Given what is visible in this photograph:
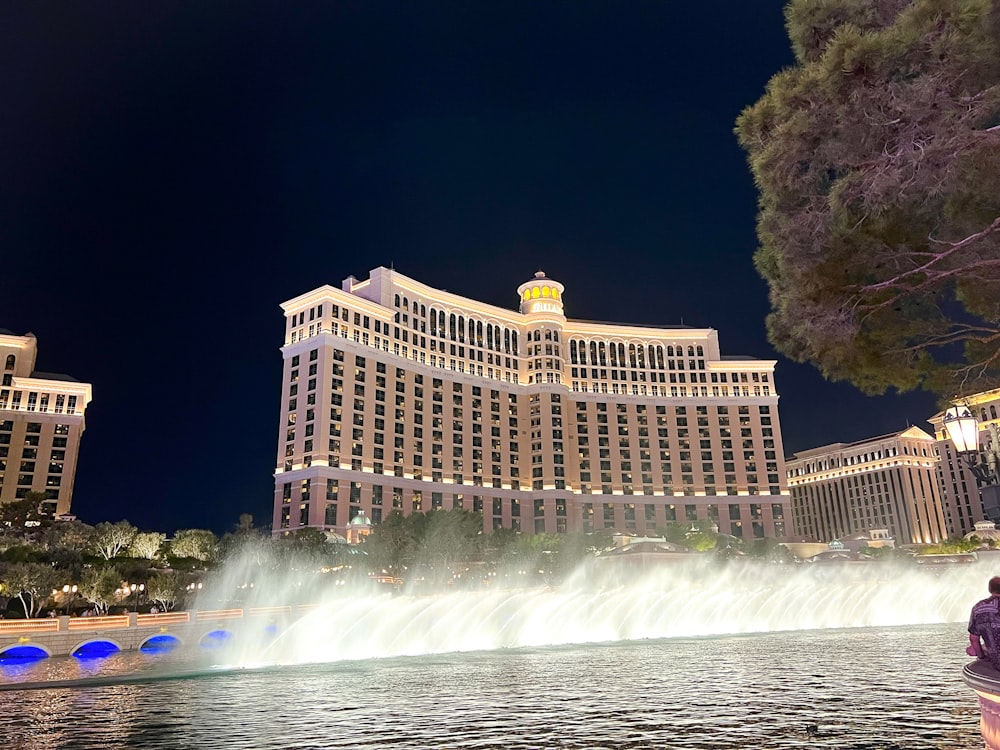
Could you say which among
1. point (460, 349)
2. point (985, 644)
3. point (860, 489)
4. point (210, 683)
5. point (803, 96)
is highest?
point (460, 349)

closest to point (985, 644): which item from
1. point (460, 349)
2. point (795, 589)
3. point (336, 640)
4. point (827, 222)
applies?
point (827, 222)

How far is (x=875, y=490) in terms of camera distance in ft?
579

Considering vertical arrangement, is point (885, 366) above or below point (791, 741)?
above

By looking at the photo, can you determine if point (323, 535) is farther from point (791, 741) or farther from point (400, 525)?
point (791, 741)

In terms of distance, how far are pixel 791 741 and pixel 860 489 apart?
19032 centimetres

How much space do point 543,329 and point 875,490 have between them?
9624 cm

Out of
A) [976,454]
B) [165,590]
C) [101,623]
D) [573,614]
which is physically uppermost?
[976,454]

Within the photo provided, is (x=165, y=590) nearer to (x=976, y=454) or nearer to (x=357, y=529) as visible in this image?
(x=357, y=529)

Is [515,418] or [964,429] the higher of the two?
[515,418]

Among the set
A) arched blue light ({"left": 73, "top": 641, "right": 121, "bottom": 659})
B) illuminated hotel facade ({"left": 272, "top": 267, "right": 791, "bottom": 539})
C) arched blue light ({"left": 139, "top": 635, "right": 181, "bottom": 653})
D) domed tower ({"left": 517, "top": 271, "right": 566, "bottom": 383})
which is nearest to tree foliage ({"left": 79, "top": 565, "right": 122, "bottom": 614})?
arched blue light ({"left": 139, "top": 635, "right": 181, "bottom": 653})

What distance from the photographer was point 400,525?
295 ft

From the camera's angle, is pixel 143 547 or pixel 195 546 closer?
pixel 143 547

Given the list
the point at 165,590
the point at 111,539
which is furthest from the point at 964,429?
the point at 111,539

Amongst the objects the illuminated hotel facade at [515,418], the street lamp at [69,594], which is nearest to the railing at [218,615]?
the street lamp at [69,594]
